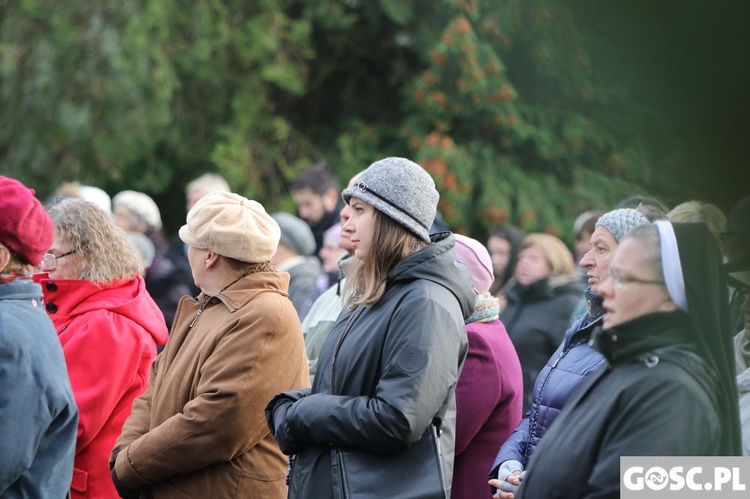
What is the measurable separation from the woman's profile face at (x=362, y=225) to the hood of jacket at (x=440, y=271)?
5.2 inches

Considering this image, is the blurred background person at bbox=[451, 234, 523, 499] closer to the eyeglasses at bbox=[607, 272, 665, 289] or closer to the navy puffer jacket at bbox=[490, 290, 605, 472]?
the navy puffer jacket at bbox=[490, 290, 605, 472]

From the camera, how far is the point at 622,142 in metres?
1.53

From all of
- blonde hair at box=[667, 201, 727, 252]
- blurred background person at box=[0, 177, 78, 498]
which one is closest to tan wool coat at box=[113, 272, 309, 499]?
blurred background person at box=[0, 177, 78, 498]

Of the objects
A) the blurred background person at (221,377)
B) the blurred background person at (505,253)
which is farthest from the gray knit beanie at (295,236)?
the blurred background person at (221,377)

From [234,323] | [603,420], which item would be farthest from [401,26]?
[603,420]

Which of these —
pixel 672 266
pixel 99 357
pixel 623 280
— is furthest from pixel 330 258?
pixel 672 266

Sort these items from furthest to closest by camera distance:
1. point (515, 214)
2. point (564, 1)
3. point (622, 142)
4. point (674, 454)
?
point (515, 214), point (674, 454), point (622, 142), point (564, 1)

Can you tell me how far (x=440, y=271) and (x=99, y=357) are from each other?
1507 millimetres

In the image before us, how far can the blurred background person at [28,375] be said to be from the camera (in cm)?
279

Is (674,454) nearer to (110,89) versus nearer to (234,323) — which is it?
(234,323)

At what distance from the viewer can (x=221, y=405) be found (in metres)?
3.38

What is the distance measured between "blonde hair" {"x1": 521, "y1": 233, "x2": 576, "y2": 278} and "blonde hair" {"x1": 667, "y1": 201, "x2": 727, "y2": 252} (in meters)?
4.16

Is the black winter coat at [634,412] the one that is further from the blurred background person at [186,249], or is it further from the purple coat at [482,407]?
the blurred background person at [186,249]

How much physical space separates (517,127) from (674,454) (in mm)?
7589
